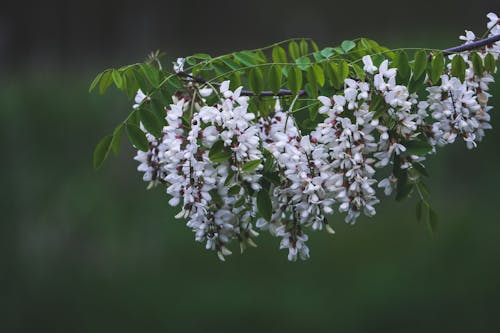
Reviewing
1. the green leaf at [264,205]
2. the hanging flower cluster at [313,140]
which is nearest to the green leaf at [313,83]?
the hanging flower cluster at [313,140]

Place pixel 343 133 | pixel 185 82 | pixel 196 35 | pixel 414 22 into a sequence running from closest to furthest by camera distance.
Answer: pixel 343 133
pixel 185 82
pixel 414 22
pixel 196 35

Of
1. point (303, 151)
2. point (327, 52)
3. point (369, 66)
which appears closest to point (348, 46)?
point (327, 52)

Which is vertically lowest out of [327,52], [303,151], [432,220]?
[432,220]

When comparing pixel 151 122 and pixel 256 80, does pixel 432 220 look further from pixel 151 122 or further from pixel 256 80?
pixel 151 122

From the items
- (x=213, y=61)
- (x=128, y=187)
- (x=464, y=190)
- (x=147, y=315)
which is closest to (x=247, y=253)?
(x=147, y=315)

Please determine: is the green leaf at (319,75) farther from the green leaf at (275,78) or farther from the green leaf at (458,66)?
the green leaf at (458,66)

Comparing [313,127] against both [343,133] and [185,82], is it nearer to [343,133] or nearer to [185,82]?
[343,133]
